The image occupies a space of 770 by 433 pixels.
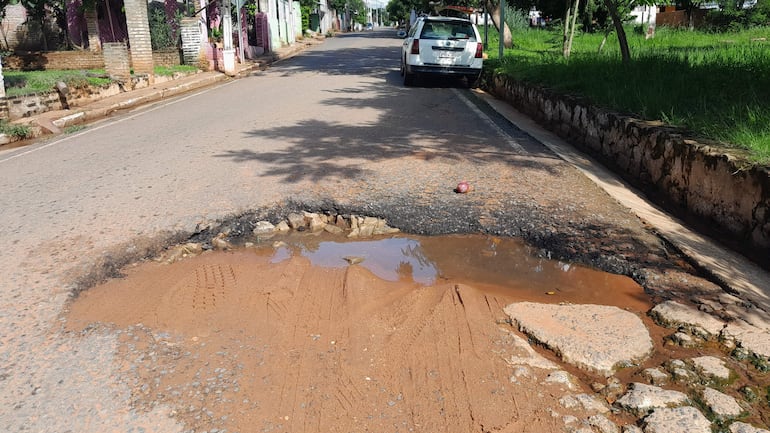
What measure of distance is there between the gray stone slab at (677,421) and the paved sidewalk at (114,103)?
1004 cm

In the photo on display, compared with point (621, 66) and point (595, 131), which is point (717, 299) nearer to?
point (595, 131)

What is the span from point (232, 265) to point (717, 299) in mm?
3067

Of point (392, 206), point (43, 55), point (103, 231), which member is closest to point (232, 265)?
point (103, 231)

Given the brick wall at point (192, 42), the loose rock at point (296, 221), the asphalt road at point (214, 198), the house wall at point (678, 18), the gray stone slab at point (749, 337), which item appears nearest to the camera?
the asphalt road at point (214, 198)

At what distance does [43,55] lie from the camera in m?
18.4

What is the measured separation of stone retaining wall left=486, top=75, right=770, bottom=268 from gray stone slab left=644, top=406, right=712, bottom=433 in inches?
83.5

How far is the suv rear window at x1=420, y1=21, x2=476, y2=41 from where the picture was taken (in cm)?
1399

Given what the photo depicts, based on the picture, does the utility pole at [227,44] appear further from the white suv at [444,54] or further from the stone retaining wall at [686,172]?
the stone retaining wall at [686,172]

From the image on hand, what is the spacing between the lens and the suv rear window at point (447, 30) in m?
14.0

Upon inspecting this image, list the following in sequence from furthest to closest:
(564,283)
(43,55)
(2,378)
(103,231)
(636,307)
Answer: (43,55), (103,231), (564,283), (636,307), (2,378)

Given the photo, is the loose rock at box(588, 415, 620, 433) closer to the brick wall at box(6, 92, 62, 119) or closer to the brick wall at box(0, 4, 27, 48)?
the brick wall at box(6, 92, 62, 119)

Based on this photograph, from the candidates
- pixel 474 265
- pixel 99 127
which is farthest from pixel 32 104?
pixel 474 265

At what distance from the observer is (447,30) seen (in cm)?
1427

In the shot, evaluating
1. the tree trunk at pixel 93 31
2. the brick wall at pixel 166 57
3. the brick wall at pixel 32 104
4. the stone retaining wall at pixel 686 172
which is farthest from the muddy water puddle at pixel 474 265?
the tree trunk at pixel 93 31
